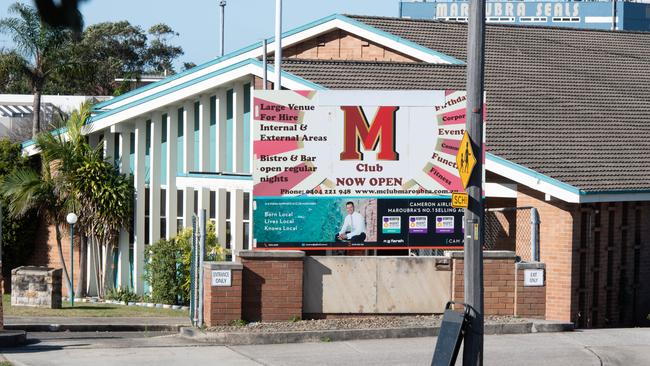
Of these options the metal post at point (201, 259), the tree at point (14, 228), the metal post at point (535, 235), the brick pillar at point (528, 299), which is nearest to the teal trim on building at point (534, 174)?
the metal post at point (535, 235)

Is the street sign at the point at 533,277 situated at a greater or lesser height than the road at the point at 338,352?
greater

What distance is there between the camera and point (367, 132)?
16.3 meters

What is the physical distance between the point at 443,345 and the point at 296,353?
3333 mm

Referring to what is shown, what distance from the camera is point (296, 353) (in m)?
14.2

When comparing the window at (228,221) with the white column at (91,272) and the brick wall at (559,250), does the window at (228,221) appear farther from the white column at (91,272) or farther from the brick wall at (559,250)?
the brick wall at (559,250)

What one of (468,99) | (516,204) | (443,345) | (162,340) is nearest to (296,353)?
(162,340)

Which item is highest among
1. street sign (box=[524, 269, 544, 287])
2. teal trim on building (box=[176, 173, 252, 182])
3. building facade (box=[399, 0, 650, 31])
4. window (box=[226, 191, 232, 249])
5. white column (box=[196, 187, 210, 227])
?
building facade (box=[399, 0, 650, 31])

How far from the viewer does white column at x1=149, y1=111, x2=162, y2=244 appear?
26516 mm

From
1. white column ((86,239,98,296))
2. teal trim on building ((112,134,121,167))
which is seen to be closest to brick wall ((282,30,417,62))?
teal trim on building ((112,134,121,167))

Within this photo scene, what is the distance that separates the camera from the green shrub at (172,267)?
2423 centimetres

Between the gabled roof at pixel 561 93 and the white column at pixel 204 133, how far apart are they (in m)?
3.28

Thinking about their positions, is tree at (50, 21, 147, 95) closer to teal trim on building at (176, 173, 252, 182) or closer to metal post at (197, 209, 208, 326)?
metal post at (197, 209, 208, 326)

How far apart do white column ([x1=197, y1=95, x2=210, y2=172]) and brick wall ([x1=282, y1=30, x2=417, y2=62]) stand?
10.7 feet

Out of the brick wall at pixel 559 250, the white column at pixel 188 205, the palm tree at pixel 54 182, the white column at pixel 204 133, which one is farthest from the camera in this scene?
the palm tree at pixel 54 182
